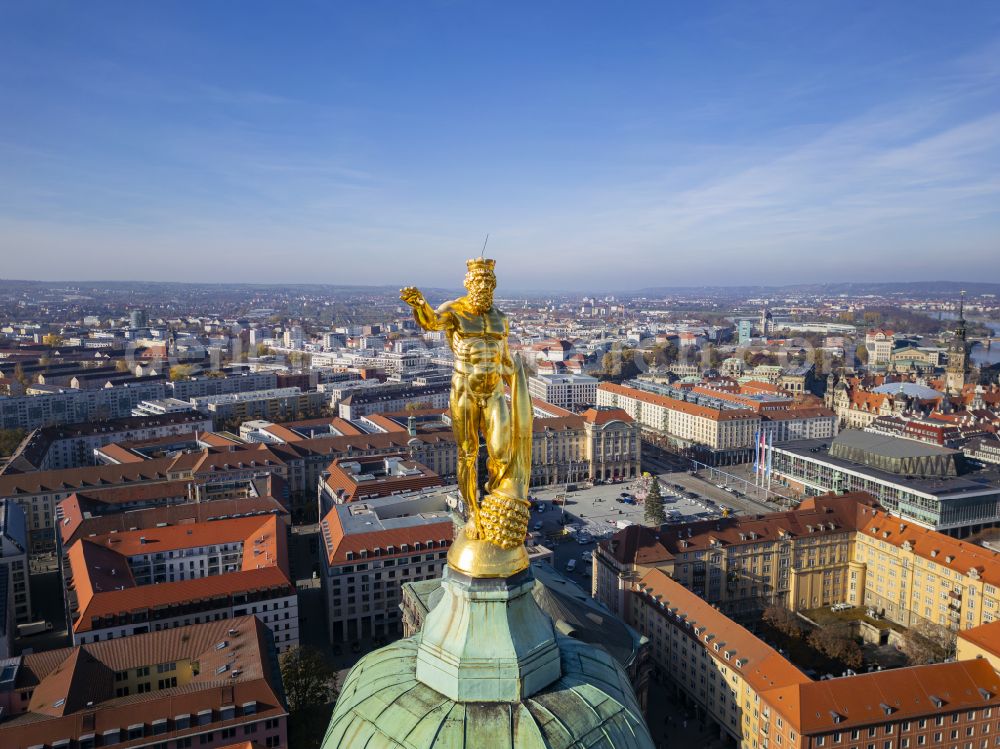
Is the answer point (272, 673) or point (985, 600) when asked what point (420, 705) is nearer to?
point (272, 673)

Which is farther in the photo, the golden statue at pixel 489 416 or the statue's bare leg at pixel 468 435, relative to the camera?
the statue's bare leg at pixel 468 435

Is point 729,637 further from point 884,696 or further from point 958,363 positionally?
point 958,363

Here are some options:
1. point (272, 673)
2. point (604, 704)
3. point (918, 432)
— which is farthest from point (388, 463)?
point (604, 704)

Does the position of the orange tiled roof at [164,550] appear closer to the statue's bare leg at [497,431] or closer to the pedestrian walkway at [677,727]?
the pedestrian walkway at [677,727]

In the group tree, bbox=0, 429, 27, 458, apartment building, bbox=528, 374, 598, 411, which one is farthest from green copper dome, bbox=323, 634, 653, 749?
apartment building, bbox=528, 374, 598, 411

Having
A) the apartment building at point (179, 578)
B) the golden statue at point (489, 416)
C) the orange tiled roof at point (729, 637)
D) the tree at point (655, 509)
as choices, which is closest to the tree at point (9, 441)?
the apartment building at point (179, 578)

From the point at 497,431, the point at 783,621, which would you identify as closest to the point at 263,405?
the point at 783,621
